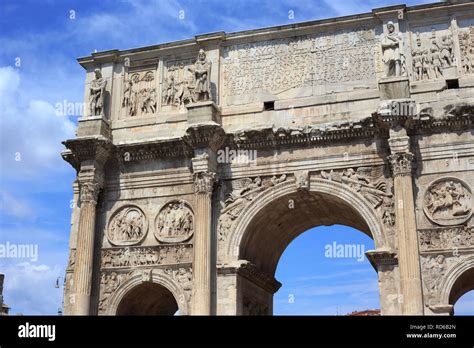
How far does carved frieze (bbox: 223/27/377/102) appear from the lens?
16.9 m

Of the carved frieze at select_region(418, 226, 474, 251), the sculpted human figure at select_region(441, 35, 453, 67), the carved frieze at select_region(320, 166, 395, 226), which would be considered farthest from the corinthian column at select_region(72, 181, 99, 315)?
the sculpted human figure at select_region(441, 35, 453, 67)

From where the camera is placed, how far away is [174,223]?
1697 centimetres

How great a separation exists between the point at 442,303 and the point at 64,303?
8585mm

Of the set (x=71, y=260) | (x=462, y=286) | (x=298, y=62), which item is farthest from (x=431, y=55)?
(x=71, y=260)

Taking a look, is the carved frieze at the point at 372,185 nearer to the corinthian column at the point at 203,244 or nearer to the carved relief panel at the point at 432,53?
the carved relief panel at the point at 432,53

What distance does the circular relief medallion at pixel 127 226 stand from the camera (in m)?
17.1

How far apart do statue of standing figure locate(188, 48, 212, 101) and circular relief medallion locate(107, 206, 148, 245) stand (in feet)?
10.5

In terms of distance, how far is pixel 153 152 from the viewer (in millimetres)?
17391

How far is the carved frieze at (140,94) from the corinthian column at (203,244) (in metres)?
2.79

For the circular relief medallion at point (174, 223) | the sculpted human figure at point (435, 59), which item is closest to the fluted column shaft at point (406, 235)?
the sculpted human figure at point (435, 59)

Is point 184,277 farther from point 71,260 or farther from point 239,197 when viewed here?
point 71,260

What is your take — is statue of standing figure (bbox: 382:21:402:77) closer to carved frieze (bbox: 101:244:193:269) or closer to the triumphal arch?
the triumphal arch

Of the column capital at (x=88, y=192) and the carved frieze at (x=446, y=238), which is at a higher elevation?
the column capital at (x=88, y=192)
